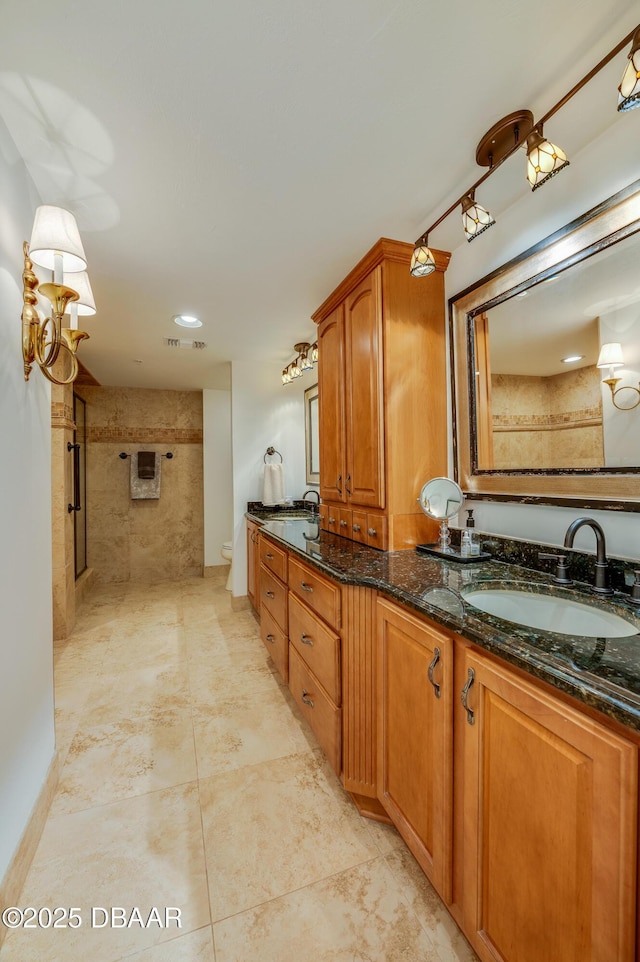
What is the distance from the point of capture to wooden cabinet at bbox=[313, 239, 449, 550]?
1.78m

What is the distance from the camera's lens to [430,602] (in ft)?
3.44

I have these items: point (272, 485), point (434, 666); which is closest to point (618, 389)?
point (434, 666)

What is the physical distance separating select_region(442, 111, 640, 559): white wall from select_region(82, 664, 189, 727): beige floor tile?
1968 millimetres

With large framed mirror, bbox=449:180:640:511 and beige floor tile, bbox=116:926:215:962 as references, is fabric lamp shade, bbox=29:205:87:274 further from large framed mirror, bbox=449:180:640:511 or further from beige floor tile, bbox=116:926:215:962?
beige floor tile, bbox=116:926:215:962

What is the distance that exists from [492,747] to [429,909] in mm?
706

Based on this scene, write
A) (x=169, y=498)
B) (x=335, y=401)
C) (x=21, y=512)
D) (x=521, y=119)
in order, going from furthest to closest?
(x=169, y=498)
(x=335, y=401)
(x=21, y=512)
(x=521, y=119)

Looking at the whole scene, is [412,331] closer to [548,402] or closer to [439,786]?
[548,402]

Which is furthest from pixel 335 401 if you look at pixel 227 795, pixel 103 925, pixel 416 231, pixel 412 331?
pixel 103 925

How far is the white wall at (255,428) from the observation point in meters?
3.57

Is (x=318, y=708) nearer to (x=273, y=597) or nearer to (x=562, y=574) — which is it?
(x=273, y=597)

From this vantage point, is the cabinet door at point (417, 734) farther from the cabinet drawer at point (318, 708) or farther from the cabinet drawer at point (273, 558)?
the cabinet drawer at point (273, 558)

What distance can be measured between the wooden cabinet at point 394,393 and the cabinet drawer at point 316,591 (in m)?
0.36

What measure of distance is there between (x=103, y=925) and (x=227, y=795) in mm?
498

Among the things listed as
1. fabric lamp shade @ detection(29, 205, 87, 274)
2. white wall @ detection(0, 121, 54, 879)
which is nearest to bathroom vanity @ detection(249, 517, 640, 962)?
white wall @ detection(0, 121, 54, 879)
